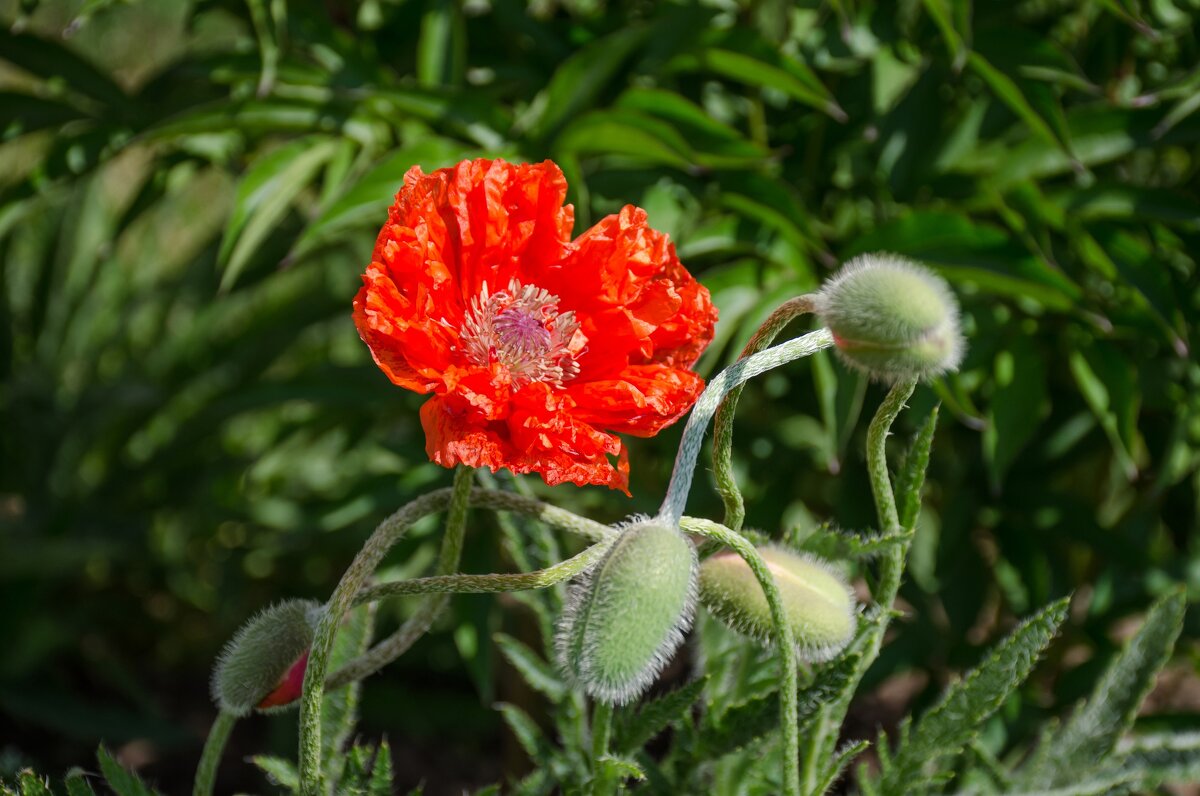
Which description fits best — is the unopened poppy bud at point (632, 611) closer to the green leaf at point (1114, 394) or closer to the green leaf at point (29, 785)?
the green leaf at point (29, 785)

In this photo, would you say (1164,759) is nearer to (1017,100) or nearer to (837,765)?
(837,765)

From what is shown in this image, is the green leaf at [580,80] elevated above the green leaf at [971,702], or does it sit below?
above

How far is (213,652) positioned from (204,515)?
327 mm

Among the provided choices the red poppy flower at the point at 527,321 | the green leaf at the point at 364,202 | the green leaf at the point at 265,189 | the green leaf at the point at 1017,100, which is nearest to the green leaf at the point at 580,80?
the green leaf at the point at 364,202

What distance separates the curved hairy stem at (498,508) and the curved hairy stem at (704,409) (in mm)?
63

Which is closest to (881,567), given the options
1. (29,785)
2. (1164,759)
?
(1164,759)

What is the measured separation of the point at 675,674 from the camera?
87.7 inches

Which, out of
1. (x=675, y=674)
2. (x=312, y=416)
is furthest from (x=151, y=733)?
(x=675, y=674)

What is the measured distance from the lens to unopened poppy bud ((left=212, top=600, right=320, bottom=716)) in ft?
2.76

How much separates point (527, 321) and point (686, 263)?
69 cm

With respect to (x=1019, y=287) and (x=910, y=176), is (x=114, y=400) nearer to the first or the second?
(x=910, y=176)

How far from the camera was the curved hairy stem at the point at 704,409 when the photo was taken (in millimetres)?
773

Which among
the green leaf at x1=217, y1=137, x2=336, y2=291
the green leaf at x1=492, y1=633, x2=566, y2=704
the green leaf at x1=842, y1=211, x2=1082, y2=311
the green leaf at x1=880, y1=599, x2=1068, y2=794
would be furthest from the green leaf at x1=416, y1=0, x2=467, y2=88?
the green leaf at x1=880, y1=599, x2=1068, y2=794

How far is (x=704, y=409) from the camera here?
78cm
